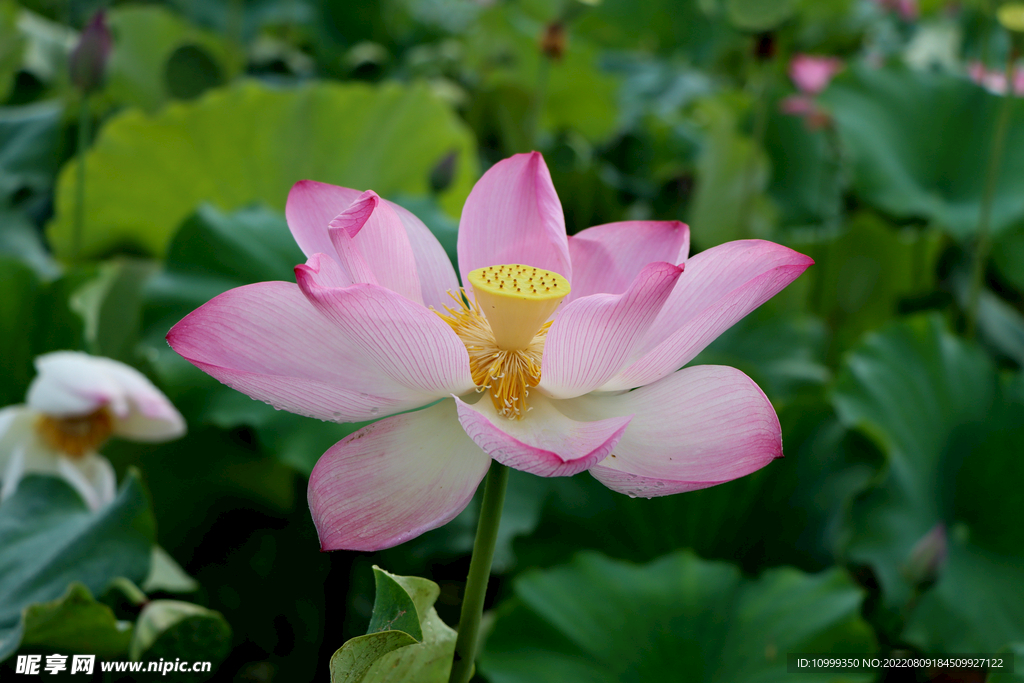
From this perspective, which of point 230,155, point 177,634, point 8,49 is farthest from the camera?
point 8,49

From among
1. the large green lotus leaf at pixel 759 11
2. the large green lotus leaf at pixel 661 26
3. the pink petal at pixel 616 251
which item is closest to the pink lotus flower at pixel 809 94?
the large green lotus leaf at pixel 759 11

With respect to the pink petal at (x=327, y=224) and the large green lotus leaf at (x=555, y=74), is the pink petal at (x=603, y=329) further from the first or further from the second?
the large green lotus leaf at (x=555, y=74)

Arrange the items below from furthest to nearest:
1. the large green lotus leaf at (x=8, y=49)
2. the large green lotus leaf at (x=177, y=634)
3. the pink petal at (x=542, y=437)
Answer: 1. the large green lotus leaf at (x=8, y=49)
2. the large green lotus leaf at (x=177, y=634)
3. the pink petal at (x=542, y=437)

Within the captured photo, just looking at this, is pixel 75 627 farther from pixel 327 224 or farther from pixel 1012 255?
pixel 1012 255

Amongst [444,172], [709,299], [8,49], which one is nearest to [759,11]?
[444,172]

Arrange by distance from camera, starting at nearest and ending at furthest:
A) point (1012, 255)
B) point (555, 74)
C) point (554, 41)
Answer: point (554, 41) → point (1012, 255) → point (555, 74)

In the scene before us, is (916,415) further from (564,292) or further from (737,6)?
(564,292)

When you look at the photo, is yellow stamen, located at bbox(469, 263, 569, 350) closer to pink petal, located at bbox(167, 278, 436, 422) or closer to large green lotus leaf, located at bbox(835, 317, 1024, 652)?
pink petal, located at bbox(167, 278, 436, 422)
